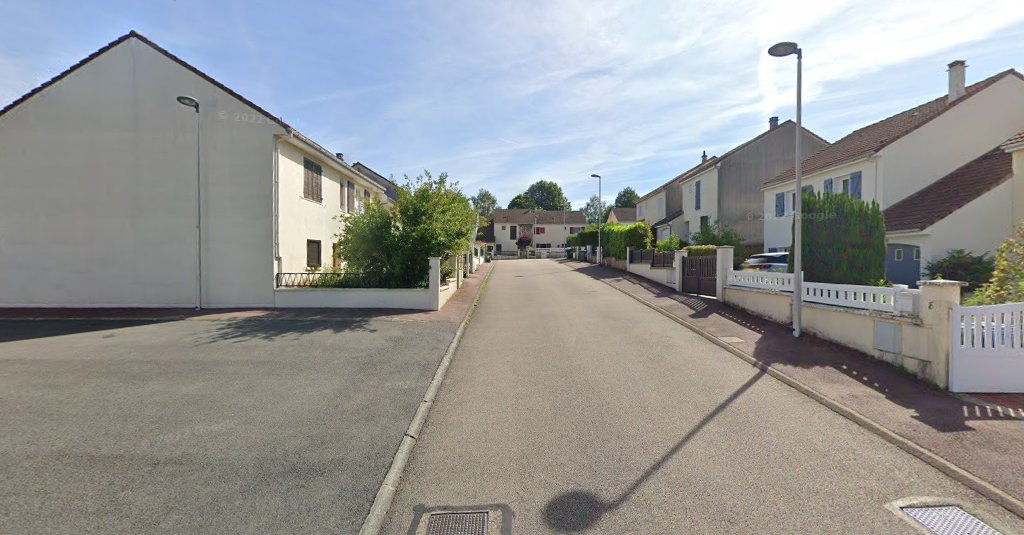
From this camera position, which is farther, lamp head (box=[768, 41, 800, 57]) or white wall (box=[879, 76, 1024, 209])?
white wall (box=[879, 76, 1024, 209])

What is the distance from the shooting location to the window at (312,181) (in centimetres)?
1641

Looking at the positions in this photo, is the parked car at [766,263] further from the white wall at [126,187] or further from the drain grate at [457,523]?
the white wall at [126,187]

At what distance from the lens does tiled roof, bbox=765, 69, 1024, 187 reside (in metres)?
17.7

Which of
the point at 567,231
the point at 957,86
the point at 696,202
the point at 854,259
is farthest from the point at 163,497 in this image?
the point at 567,231

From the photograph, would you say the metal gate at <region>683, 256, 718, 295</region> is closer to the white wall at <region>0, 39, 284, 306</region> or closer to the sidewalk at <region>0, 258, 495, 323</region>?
the sidewalk at <region>0, 258, 495, 323</region>

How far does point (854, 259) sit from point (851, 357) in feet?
11.8

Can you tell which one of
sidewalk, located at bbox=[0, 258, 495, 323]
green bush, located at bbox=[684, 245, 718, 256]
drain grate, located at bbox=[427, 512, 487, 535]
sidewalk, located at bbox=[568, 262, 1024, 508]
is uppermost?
green bush, located at bbox=[684, 245, 718, 256]

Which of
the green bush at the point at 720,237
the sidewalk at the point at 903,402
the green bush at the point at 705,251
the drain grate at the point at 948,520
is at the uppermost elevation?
the green bush at the point at 720,237

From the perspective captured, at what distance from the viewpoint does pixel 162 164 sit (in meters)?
14.1

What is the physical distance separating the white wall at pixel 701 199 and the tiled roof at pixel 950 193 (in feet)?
36.4

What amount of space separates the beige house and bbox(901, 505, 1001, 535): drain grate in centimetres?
6737

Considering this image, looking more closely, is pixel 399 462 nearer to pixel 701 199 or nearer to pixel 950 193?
pixel 950 193

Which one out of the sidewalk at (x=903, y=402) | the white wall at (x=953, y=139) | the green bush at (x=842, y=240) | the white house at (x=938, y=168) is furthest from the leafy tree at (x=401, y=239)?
the white wall at (x=953, y=139)

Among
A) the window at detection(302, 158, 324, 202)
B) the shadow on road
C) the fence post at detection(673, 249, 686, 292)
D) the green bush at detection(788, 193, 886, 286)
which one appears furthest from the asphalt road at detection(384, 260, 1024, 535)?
the window at detection(302, 158, 324, 202)
